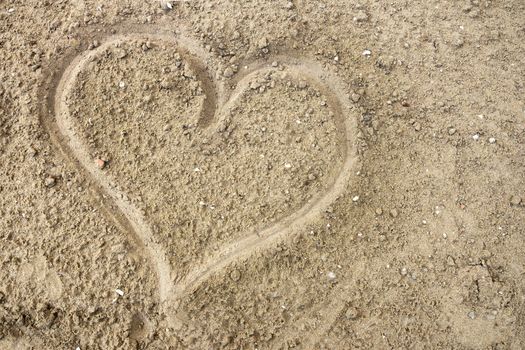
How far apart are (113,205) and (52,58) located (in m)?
1.20

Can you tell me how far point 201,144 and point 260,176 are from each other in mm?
472

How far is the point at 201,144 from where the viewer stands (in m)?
3.27

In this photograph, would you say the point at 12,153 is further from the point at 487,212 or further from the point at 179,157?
the point at 487,212

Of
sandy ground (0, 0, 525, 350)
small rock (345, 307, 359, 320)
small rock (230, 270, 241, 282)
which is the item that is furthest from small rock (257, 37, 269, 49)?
small rock (345, 307, 359, 320)

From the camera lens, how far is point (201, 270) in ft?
10.1

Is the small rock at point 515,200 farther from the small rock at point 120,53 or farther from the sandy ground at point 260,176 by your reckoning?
the small rock at point 120,53

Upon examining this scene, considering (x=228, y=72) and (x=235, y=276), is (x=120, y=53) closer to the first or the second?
(x=228, y=72)

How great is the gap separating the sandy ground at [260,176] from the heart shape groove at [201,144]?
0.01 meters

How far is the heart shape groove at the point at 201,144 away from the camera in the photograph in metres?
3.14

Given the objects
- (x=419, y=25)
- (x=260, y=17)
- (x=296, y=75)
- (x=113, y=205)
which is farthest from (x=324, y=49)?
(x=113, y=205)

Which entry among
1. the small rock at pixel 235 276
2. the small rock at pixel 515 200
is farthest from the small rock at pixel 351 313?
the small rock at pixel 515 200

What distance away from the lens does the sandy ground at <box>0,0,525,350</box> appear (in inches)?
119

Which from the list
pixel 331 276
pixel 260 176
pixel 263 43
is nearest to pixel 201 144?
pixel 260 176

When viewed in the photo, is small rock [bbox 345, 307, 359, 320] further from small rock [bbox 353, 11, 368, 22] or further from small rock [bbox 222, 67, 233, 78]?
small rock [bbox 353, 11, 368, 22]
